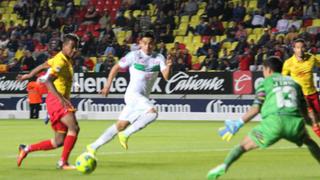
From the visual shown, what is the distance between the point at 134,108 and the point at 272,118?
470cm

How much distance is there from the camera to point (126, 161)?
54.4 feet

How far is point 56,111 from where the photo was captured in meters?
15.0

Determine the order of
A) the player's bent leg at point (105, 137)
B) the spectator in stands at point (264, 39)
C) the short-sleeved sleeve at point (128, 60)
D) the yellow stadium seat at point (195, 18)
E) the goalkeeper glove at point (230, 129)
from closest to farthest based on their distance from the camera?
1. the goalkeeper glove at point (230, 129)
2. the player's bent leg at point (105, 137)
3. the short-sleeved sleeve at point (128, 60)
4. the spectator in stands at point (264, 39)
5. the yellow stadium seat at point (195, 18)

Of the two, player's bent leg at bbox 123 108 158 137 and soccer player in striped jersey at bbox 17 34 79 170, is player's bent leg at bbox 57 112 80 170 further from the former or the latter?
player's bent leg at bbox 123 108 158 137

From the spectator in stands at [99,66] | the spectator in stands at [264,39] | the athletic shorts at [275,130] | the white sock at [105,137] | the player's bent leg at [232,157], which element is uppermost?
the athletic shorts at [275,130]

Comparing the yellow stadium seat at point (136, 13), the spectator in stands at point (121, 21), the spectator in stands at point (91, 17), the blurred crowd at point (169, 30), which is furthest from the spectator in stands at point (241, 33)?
the spectator in stands at point (91, 17)

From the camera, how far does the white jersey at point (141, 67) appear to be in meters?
16.3

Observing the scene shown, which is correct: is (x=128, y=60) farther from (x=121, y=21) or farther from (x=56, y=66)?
(x=121, y=21)

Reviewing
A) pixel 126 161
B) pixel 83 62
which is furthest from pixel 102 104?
pixel 126 161

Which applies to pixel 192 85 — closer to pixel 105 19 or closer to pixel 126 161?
pixel 105 19

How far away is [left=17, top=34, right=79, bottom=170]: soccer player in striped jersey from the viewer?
14898mm

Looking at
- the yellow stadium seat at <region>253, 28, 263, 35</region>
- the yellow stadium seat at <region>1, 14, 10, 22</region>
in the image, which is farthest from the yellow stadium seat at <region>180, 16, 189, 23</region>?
the yellow stadium seat at <region>1, 14, 10, 22</region>

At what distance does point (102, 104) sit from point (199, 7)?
22.0 ft

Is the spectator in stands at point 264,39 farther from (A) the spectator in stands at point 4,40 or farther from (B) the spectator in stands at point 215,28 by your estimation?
(A) the spectator in stands at point 4,40
